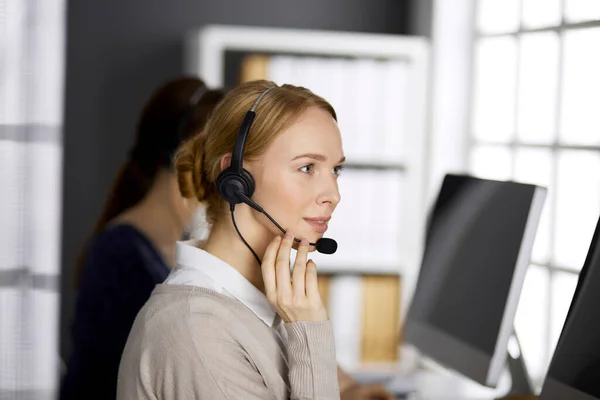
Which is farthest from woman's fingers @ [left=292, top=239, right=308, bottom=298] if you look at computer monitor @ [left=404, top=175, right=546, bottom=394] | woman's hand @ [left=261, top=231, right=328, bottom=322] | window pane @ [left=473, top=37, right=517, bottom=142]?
window pane @ [left=473, top=37, right=517, bottom=142]

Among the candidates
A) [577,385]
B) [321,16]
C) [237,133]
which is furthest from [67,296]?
[577,385]

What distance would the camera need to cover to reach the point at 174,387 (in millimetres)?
1207

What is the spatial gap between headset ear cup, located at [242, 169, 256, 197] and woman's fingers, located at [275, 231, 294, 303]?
0.09 meters

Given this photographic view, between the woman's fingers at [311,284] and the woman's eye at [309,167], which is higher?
the woman's eye at [309,167]

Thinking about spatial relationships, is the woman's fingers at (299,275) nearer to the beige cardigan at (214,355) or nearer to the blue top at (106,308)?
the beige cardigan at (214,355)

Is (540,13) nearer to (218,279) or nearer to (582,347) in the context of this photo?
(582,347)

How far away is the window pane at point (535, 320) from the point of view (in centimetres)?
291

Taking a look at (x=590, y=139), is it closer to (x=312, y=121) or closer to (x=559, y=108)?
(x=559, y=108)

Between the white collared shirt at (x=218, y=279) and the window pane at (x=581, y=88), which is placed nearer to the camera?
the white collared shirt at (x=218, y=279)

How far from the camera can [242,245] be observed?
137 centimetres

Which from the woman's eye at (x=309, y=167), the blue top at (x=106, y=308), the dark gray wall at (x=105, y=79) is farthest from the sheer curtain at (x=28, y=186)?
the woman's eye at (x=309, y=167)

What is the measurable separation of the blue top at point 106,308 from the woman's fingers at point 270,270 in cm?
70

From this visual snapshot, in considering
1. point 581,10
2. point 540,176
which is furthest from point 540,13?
point 540,176

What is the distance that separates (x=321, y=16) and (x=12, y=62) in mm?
1359
